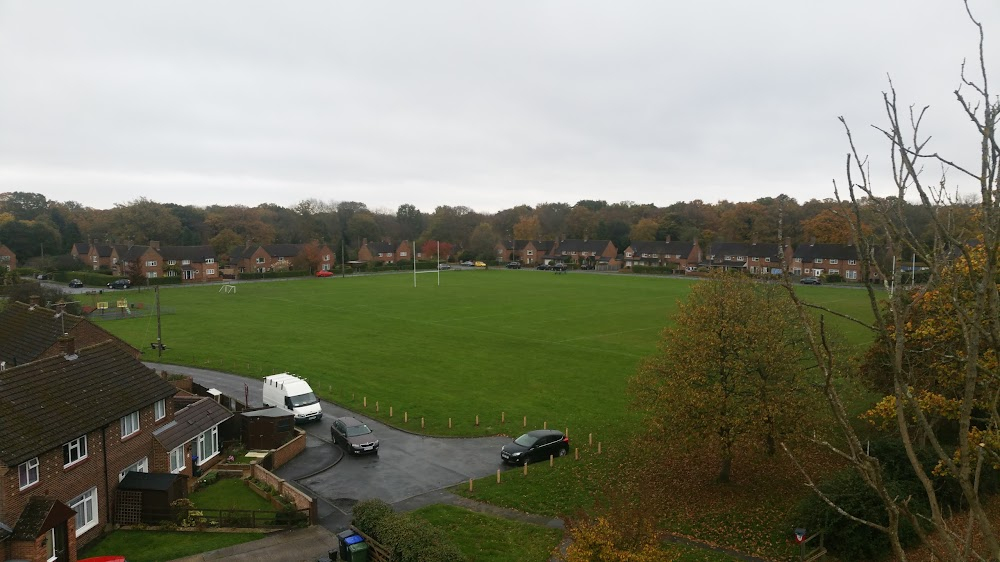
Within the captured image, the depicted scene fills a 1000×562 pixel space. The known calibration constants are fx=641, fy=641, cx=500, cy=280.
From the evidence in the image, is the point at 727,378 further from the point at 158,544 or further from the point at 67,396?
the point at 67,396

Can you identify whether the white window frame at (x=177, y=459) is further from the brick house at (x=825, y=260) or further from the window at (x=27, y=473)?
the brick house at (x=825, y=260)

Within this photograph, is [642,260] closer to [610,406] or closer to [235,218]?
[235,218]

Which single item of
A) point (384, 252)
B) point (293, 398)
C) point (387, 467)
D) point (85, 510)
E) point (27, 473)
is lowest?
point (387, 467)

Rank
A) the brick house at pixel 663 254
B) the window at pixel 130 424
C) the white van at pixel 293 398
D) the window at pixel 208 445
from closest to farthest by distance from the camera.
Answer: the window at pixel 130 424, the window at pixel 208 445, the white van at pixel 293 398, the brick house at pixel 663 254

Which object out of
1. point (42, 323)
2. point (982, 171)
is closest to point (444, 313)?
point (42, 323)

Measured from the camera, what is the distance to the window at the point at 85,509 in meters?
20.1

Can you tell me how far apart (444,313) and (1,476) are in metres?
51.6

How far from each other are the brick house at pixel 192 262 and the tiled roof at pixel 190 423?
88.9 metres

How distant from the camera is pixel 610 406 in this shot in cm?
3506

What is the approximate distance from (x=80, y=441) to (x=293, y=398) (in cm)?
1222

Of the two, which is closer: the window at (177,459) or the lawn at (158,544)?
the lawn at (158,544)

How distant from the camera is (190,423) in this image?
2641 cm

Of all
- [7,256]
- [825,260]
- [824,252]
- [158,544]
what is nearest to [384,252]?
[7,256]

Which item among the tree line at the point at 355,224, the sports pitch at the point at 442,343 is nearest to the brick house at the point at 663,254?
the tree line at the point at 355,224
